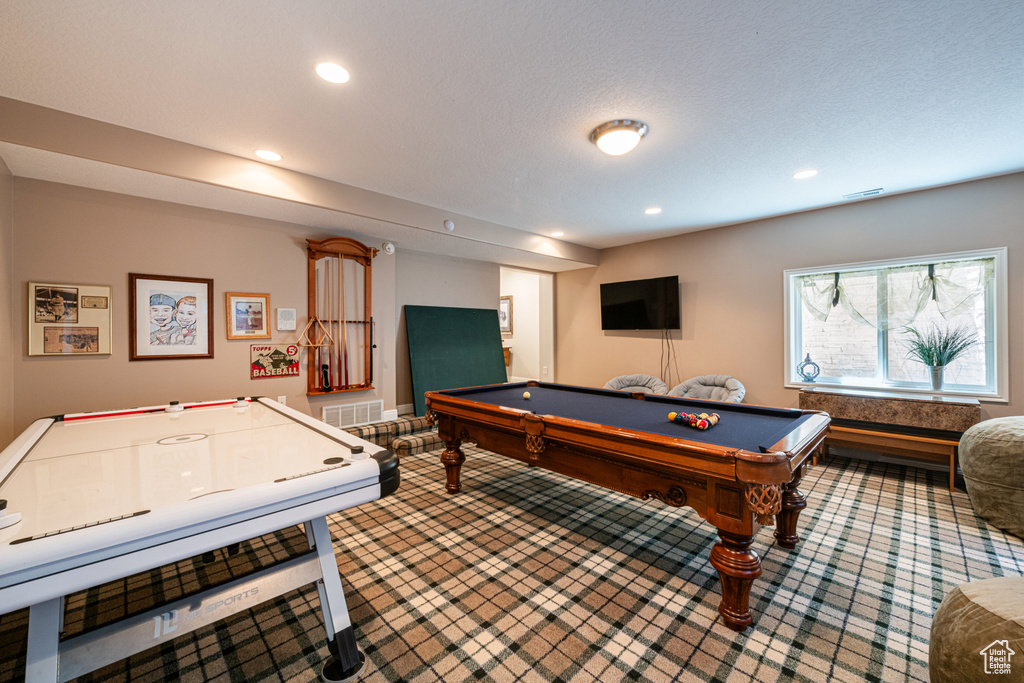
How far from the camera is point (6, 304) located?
2.56 meters

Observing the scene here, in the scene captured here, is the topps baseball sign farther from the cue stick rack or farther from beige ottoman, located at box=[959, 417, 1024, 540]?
beige ottoman, located at box=[959, 417, 1024, 540]

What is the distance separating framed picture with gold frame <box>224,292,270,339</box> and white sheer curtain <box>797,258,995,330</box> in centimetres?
551

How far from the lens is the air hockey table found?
94 cm

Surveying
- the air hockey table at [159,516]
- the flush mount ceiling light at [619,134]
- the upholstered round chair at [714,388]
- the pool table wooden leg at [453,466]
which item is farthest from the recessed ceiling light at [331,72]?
the upholstered round chair at [714,388]

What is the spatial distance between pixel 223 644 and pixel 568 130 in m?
3.11

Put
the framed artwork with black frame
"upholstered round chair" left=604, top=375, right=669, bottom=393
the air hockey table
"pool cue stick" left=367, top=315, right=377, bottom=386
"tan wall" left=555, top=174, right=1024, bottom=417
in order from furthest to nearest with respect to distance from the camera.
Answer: "upholstered round chair" left=604, top=375, right=669, bottom=393 → "pool cue stick" left=367, top=315, right=377, bottom=386 → "tan wall" left=555, top=174, right=1024, bottom=417 → the framed artwork with black frame → the air hockey table

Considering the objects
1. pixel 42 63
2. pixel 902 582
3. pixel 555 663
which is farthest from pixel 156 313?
pixel 902 582

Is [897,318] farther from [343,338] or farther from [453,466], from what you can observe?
[343,338]

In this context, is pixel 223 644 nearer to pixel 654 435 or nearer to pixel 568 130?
pixel 654 435

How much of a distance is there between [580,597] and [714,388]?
326 centimetres

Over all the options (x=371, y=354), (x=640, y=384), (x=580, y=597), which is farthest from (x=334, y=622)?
(x=640, y=384)

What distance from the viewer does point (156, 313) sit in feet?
10.5

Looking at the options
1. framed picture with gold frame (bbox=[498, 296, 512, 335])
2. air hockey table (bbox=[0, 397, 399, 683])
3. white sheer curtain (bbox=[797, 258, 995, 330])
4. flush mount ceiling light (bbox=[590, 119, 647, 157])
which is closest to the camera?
air hockey table (bbox=[0, 397, 399, 683])

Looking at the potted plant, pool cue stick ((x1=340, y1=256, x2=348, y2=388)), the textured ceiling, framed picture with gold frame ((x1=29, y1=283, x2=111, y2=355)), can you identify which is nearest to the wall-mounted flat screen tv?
the textured ceiling
